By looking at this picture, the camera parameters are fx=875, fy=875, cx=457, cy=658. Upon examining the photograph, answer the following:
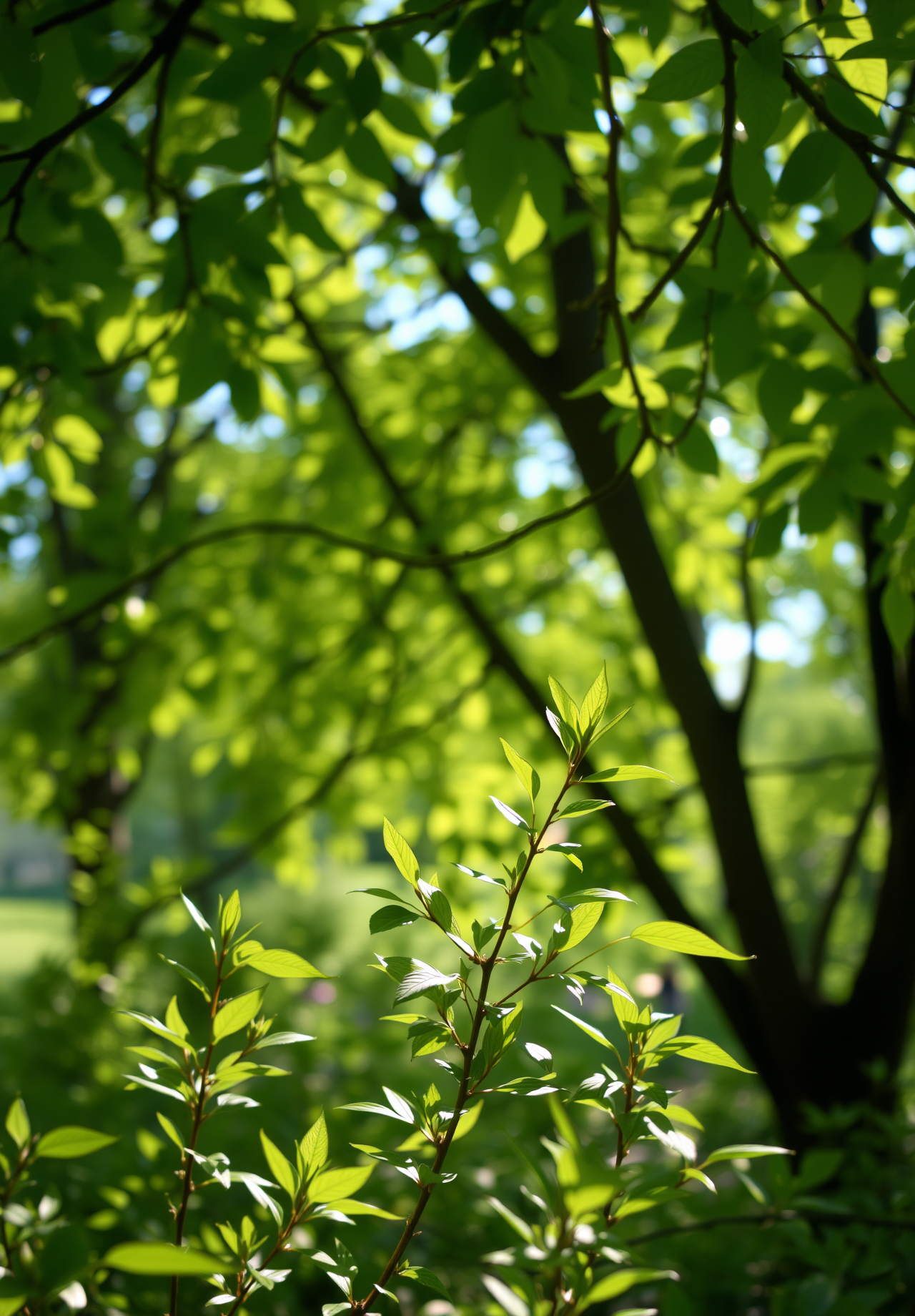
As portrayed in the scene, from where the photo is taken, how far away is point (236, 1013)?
3.06 ft

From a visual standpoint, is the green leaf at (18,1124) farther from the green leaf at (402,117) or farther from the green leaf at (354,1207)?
the green leaf at (402,117)

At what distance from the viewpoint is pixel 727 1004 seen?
2578mm

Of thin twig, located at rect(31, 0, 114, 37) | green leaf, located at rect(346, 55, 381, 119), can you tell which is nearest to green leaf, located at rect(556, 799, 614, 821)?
green leaf, located at rect(346, 55, 381, 119)

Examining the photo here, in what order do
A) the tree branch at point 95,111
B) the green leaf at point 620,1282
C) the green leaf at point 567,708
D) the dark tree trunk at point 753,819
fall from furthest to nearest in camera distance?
1. the dark tree trunk at point 753,819
2. the tree branch at point 95,111
3. the green leaf at point 567,708
4. the green leaf at point 620,1282

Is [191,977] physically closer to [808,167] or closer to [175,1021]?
[175,1021]

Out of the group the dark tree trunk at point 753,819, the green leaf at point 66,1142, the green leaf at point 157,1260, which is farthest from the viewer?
the dark tree trunk at point 753,819

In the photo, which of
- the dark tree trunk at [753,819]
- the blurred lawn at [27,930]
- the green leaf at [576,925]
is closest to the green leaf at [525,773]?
the green leaf at [576,925]

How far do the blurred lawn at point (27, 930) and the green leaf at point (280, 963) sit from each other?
55.0ft

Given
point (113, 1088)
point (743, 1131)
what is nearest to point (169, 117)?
point (113, 1088)

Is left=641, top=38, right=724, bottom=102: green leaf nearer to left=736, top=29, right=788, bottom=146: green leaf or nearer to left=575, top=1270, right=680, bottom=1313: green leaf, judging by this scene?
left=736, top=29, right=788, bottom=146: green leaf

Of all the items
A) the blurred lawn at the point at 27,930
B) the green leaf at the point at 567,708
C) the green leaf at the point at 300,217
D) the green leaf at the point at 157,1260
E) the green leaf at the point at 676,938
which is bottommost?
the green leaf at the point at 157,1260

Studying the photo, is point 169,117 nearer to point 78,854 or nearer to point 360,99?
point 360,99

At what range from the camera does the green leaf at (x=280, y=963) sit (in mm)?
899

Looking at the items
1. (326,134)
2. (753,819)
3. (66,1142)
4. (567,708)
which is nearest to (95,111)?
(326,134)
